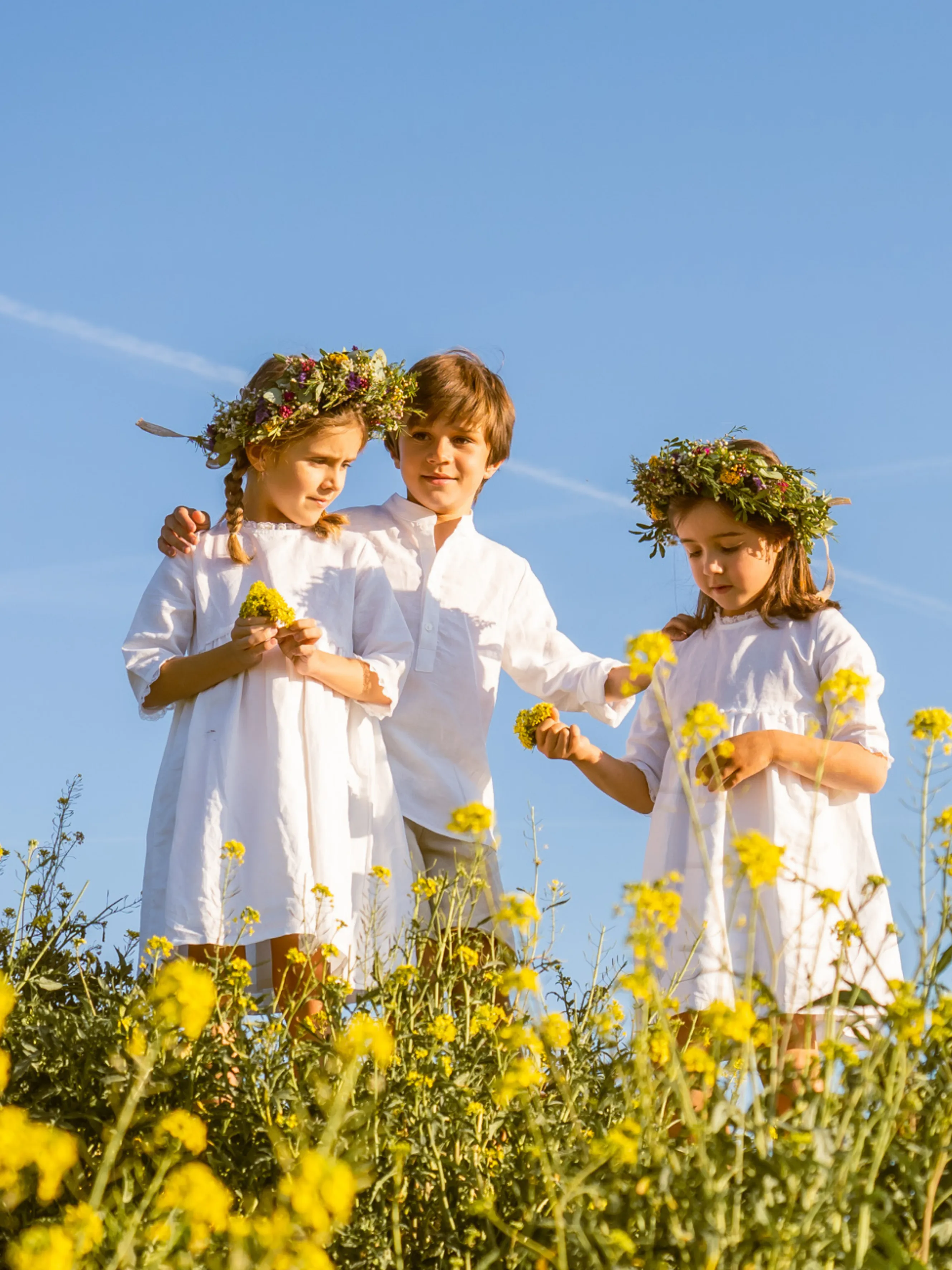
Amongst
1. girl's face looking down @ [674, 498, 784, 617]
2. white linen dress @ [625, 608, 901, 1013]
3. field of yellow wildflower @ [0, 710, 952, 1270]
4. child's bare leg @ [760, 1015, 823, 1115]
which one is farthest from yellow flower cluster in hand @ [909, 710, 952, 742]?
girl's face looking down @ [674, 498, 784, 617]

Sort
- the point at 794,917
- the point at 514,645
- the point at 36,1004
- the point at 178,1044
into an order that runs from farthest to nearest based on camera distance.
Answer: the point at 514,645
the point at 794,917
the point at 36,1004
the point at 178,1044

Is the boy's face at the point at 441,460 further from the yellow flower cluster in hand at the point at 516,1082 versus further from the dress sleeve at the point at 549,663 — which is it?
the yellow flower cluster in hand at the point at 516,1082

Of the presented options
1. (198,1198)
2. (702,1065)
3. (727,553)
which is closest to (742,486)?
(727,553)

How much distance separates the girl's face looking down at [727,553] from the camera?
3.97 meters

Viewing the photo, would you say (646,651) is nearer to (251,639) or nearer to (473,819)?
(473,819)

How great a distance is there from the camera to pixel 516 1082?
172 centimetres

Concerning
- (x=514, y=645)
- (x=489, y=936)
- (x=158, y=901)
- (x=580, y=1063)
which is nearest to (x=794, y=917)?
(x=489, y=936)

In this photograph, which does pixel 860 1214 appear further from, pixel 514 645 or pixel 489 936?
pixel 514 645

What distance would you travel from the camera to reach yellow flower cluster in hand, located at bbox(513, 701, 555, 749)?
12.4 feet

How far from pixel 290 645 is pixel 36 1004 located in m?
1.23

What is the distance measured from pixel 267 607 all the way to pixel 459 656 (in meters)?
0.84

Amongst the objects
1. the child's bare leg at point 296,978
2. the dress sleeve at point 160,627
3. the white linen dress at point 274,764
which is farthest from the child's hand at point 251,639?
the child's bare leg at point 296,978

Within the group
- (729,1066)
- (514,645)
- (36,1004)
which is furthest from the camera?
(514,645)

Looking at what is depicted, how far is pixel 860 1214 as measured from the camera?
1593 millimetres
